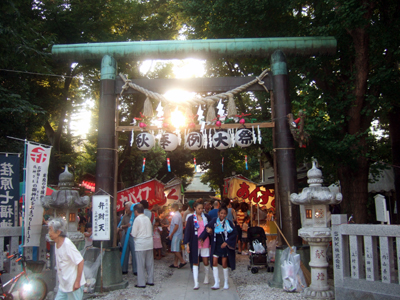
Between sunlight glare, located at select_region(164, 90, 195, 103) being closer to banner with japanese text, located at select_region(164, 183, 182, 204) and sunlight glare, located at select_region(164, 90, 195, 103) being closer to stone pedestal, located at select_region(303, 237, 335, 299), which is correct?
stone pedestal, located at select_region(303, 237, 335, 299)

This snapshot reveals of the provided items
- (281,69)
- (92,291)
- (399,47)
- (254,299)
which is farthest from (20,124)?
(399,47)

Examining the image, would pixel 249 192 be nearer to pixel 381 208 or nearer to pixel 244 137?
pixel 244 137

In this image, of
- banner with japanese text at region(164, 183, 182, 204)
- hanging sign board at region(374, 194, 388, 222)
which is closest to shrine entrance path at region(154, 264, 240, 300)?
hanging sign board at region(374, 194, 388, 222)

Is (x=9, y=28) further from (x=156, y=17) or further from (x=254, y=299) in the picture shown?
(x=156, y=17)

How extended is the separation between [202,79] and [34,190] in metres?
5.03

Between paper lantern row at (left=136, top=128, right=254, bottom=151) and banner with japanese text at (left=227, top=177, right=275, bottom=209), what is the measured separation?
22.1ft

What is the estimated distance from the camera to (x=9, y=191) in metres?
8.44

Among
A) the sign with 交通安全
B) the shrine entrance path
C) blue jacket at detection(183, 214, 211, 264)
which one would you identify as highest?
the sign with 交通安全

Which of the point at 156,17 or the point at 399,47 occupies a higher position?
the point at 156,17

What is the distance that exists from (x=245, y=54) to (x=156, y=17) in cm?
1153

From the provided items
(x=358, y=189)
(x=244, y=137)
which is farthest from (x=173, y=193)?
(x=244, y=137)

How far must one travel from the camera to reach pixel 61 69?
1888cm

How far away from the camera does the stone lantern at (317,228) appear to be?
7090 mm

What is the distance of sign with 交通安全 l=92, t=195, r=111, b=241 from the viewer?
7883mm
